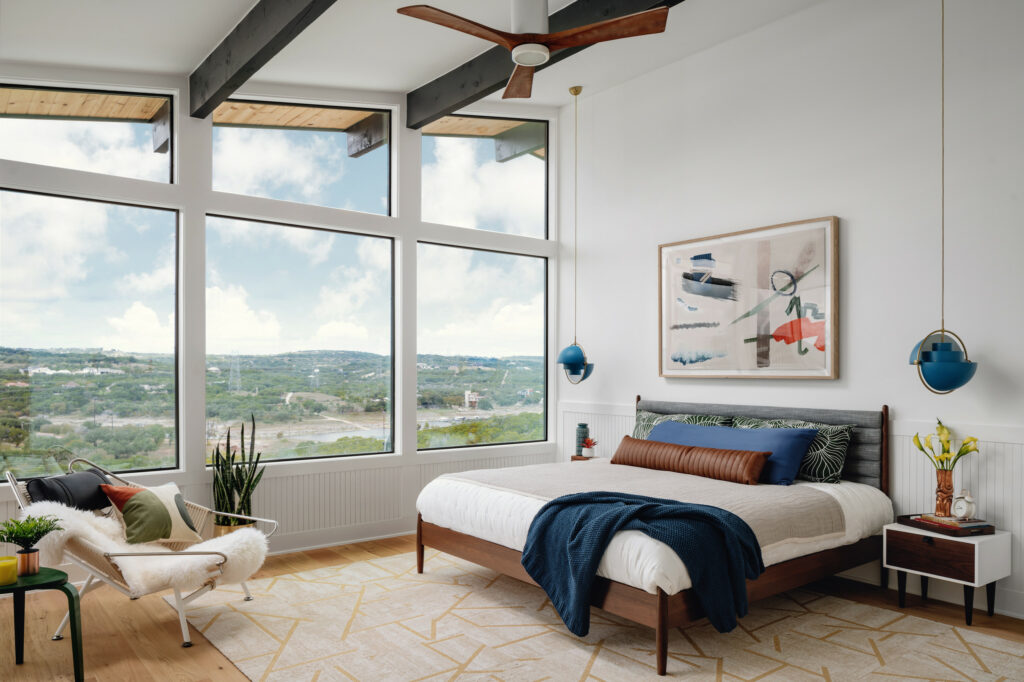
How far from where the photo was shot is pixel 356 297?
5.50m

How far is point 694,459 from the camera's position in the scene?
4.45 metres

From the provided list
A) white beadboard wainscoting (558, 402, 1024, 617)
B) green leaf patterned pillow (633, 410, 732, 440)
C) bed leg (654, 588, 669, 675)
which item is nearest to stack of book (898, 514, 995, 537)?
white beadboard wainscoting (558, 402, 1024, 617)

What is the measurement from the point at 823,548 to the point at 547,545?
1.40 metres

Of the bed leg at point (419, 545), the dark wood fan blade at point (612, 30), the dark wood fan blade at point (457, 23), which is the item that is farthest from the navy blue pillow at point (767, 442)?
the dark wood fan blade at point (457, 23)

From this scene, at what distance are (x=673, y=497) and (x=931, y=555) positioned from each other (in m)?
1.27

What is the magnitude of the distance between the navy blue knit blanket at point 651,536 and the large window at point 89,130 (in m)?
3.34

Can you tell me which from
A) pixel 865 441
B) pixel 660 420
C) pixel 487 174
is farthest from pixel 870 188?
pixel 487 174

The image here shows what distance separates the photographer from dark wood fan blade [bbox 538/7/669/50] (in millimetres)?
3010

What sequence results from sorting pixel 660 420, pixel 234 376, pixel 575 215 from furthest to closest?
pixel 575 215 → pixel 660 420 → pixel 234 376

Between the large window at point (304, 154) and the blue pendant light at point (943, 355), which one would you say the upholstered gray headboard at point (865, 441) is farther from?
the large window at point (304, 154)

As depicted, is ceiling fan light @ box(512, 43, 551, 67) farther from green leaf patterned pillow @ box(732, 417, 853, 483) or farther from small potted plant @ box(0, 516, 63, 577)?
small potted plant @ box(0, 516, 63, 577)

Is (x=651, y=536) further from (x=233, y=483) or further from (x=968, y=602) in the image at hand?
(x=233, y=483)

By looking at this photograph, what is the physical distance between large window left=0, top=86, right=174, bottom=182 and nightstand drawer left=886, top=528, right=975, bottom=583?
4726mm

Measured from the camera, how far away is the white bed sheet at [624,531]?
9.91 ft
